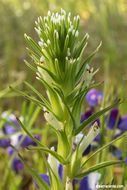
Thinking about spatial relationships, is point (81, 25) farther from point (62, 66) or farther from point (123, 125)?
point (62, 66)

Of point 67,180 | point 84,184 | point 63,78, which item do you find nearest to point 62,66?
point 63,78

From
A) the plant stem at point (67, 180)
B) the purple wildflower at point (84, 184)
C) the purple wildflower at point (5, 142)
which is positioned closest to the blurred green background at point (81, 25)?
the purple wildflower at point (5, 142)

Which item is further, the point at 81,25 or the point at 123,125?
Result: the point at 81,25

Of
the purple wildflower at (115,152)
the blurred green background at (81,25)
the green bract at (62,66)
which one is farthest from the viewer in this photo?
the blurred green background at (81,25)

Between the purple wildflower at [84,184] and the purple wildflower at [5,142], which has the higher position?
the purple wildflower at [5,142]

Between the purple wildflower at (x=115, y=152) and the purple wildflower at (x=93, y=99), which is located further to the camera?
the purple wildflower at (x=93, y=99)

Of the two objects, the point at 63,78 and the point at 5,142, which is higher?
the point at 5,142

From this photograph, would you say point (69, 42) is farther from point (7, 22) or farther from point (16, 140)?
point (7, 22)

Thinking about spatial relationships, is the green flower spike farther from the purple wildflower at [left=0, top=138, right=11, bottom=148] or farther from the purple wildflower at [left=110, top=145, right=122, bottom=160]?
the purple wildflower at [left=0, top=138, right=11, bottom=148]

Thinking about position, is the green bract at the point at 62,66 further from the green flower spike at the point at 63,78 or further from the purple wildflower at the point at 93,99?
the purple wildflower at the point at 93,99

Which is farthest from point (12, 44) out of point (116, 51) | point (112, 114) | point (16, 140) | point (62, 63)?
point (62, 63)
